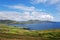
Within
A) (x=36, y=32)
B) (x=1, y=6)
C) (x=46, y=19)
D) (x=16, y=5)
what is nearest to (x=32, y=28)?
(x=36, y=32)

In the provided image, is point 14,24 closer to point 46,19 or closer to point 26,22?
point 26,22

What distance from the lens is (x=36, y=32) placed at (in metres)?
3.98

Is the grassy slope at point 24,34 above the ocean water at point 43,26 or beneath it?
beneath

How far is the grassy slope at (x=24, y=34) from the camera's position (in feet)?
12.9

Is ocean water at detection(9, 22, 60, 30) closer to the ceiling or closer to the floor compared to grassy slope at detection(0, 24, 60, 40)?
closer to the ceiling

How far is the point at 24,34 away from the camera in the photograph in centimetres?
398

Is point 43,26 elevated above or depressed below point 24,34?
above

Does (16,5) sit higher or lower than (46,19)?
higher

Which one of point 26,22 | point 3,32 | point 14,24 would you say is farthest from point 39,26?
point 3,32

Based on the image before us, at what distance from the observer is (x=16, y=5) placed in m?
4.05

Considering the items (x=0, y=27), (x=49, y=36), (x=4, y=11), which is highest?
(x=4, y=11)

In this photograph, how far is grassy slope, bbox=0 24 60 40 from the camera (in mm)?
3930

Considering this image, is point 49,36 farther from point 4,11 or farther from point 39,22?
point 4,11

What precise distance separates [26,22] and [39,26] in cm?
36
